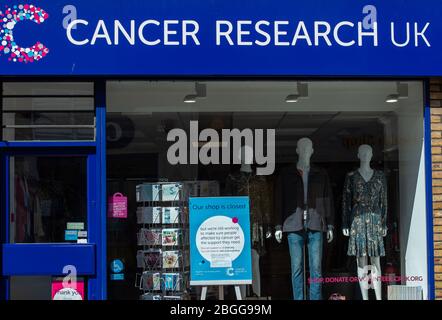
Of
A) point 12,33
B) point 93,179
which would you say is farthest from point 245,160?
point 12,33

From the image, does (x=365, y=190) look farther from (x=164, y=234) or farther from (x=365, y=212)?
(x=164, y=234)

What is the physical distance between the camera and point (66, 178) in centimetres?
592

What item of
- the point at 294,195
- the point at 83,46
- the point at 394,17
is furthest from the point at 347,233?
the point at 83,46

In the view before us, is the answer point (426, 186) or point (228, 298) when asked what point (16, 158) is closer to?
point (228, 298)

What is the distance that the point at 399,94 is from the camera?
245 inches

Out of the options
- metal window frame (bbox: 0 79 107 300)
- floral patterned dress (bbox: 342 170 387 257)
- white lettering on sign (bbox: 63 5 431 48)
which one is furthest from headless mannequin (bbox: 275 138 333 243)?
metal window frame (bbox: 0 79 107 300)

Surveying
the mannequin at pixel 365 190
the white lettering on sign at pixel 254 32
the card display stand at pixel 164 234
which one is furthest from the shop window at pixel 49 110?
the mannequin at pixel 365 190

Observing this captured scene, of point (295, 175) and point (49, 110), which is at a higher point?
point (49, 110)

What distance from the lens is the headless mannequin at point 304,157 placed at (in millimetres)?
6250

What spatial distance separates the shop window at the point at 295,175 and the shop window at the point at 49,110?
0.76ft

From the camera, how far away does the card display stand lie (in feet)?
20.0

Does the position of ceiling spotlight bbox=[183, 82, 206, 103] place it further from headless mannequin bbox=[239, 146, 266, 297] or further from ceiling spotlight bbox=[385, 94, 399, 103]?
ceiling spotlight bbox=[385, 94, 399, 103]

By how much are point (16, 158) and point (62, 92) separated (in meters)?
0.76

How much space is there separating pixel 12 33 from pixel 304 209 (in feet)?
10.8
